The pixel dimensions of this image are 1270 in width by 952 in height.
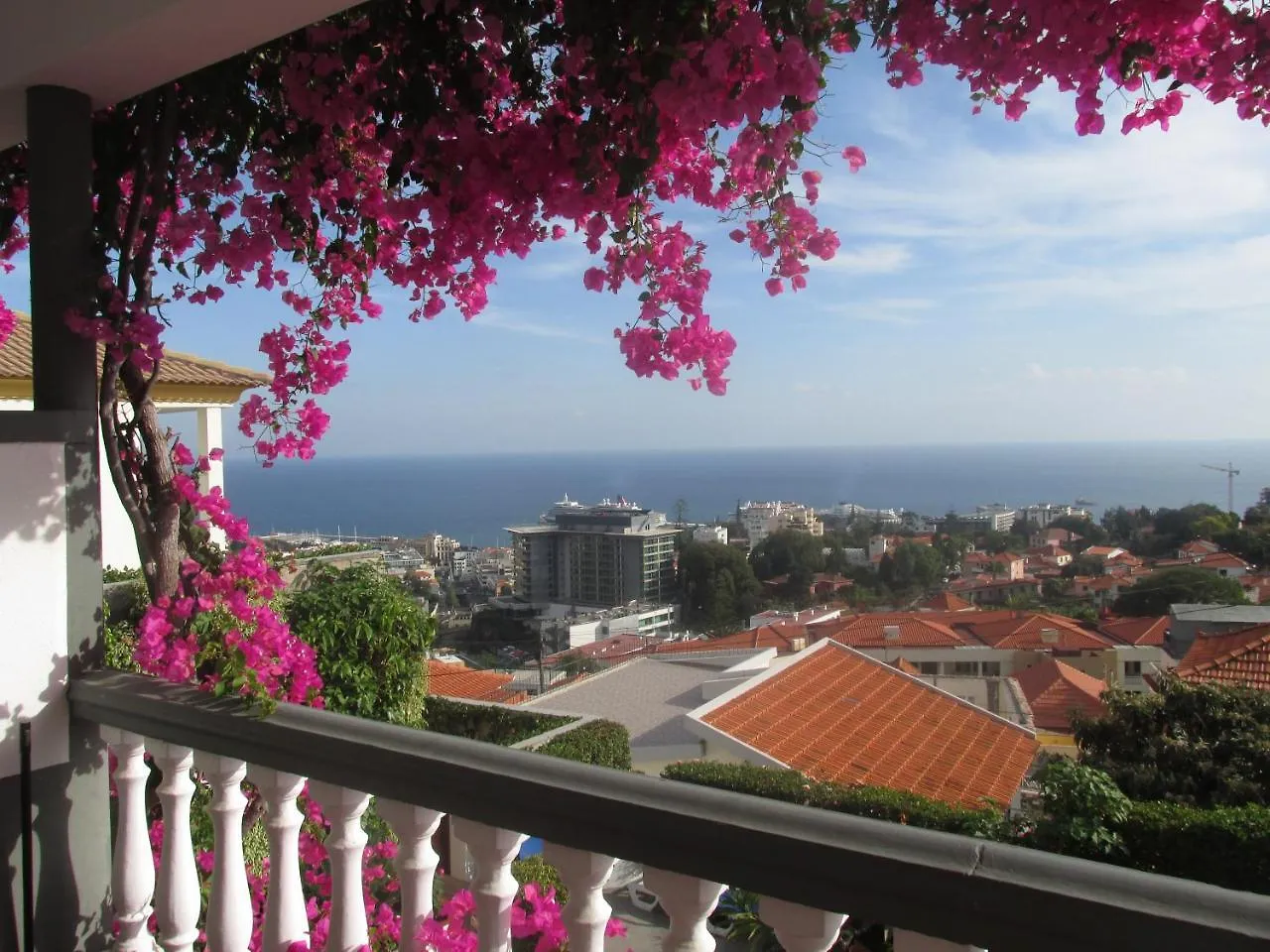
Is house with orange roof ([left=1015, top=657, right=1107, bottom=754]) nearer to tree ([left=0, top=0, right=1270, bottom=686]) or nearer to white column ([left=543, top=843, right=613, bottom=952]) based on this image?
tree ([left=0, top=0, right=1270, bottom=686])

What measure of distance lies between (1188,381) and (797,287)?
294 centimetres

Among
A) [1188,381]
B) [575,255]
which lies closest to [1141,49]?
[575,255]

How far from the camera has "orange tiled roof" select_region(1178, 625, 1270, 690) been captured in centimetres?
470

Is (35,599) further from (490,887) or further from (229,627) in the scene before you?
(490,887)

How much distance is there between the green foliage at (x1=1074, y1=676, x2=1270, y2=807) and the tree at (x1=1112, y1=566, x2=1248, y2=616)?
1.65ft

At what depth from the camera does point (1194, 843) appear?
10.5 feet

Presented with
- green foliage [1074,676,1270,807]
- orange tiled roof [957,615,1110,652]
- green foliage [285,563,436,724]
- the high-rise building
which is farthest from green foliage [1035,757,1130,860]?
the high-rise building

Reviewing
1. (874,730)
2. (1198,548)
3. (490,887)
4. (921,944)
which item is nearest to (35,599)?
(490,887)

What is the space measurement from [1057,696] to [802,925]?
268 inches

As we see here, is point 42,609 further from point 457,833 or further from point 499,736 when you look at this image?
point 499,736

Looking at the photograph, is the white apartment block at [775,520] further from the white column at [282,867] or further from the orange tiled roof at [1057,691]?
the white column at [282,867]

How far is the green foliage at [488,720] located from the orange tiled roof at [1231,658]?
17.2ft

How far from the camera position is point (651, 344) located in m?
1.52

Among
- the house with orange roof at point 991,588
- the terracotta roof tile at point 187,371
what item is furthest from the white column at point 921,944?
the house with orange roof at point 991,588
